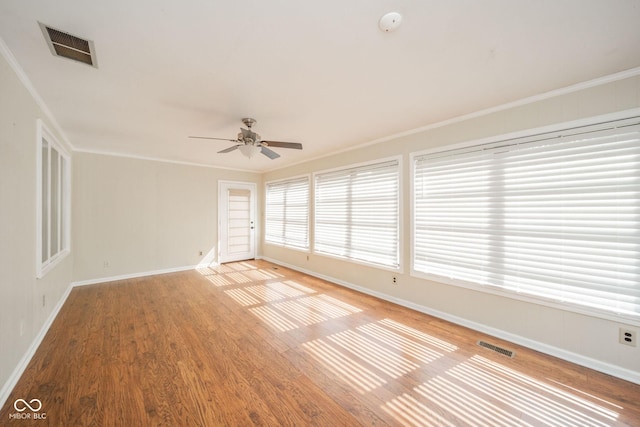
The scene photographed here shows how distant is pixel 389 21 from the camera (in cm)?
152

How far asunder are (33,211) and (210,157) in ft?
10.1

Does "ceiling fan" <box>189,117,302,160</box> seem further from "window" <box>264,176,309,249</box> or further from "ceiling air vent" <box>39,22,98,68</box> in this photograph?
"window" <box>264,176,309,249</box>

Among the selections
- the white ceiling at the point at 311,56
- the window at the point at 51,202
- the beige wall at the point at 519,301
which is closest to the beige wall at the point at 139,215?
the window at the point at 51,202

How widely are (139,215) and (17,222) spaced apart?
3289 millimetres

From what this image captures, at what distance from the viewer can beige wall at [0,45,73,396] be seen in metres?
1.82

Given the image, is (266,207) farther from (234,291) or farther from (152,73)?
(152,73)

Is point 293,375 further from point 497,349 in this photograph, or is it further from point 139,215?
point 139,215

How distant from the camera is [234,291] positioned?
4.21 meters

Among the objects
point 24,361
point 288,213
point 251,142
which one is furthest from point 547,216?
point 24,361

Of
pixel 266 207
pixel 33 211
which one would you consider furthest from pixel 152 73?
pixel 266 207

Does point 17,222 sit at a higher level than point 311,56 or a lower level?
lower
